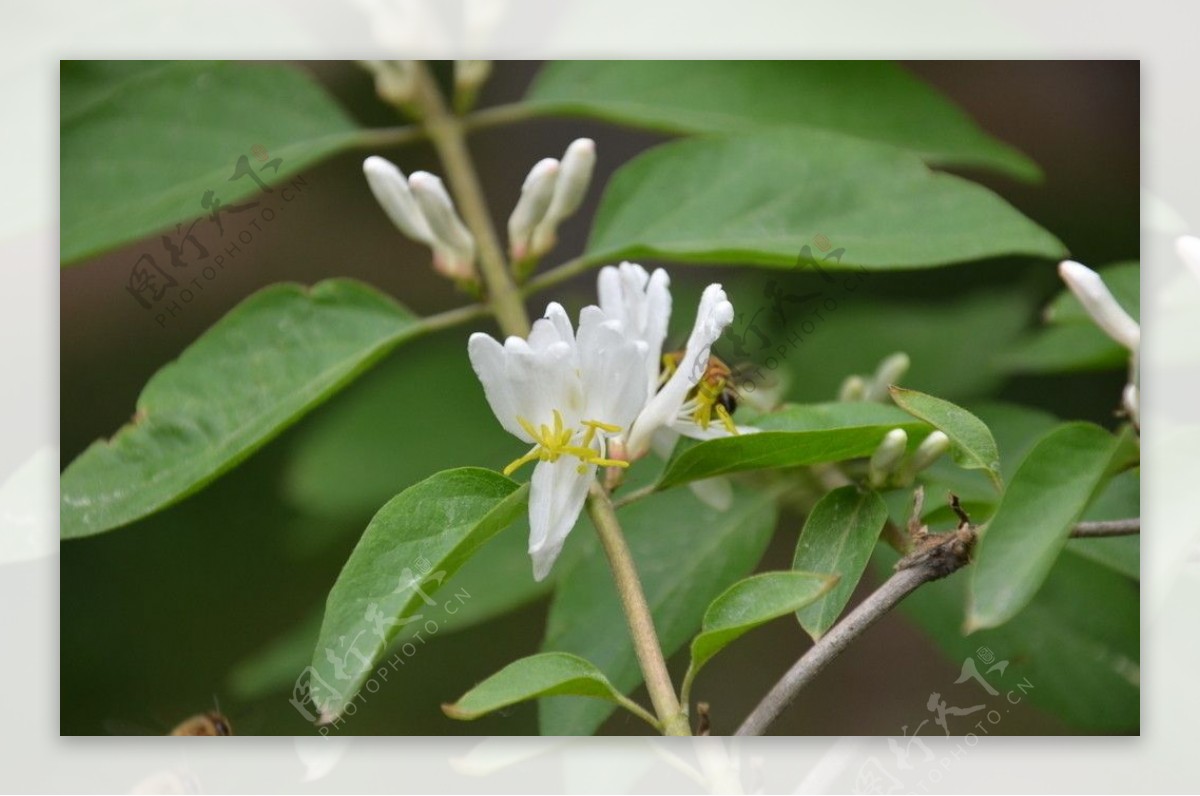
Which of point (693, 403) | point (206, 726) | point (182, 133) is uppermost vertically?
point (182, 133)

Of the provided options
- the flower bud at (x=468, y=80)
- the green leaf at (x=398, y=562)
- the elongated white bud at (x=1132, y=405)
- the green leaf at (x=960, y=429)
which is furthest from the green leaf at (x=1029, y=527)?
the flower bud at (x=468, y=80)

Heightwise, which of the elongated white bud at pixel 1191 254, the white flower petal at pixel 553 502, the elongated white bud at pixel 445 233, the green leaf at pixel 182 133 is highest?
the green leaf at pixel 182 133

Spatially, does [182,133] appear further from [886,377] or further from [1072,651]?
[1072,651]

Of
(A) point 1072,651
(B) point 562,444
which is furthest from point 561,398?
(A) point 1072,651

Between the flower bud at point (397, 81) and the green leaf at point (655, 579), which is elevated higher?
the flower bud at point (397, 81)

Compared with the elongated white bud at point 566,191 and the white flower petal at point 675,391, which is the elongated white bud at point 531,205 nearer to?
the elongated white bud at point 566,191

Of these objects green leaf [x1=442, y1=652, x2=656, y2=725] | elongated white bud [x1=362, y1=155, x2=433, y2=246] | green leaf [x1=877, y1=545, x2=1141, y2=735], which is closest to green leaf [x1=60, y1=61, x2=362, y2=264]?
elongated white bud [x1=362, y1=155, x2=433, y2=246]

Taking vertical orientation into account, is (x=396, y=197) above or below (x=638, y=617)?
above

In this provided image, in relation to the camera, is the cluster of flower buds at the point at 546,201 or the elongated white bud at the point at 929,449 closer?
the elongated white bud at the point at 929,449
